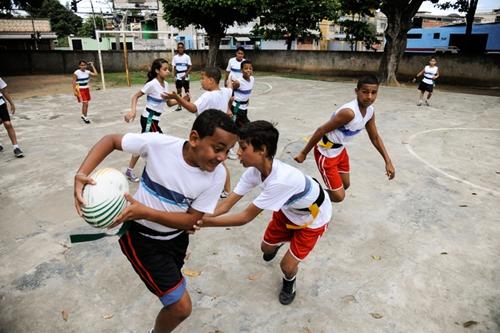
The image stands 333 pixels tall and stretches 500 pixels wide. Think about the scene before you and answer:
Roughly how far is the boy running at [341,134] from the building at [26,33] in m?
39.2

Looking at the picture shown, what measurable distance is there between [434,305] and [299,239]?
1371 mm

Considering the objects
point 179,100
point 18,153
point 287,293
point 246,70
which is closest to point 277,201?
point 287,293

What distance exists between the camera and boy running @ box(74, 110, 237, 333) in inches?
85.3

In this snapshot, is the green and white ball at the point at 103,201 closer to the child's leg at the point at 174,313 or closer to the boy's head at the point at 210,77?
the child's leg at the point at 174,313

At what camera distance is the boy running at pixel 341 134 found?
4098mm

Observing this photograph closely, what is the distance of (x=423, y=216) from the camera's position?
4930mm

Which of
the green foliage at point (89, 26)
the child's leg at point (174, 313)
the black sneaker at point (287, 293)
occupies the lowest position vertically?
the black sneaker at point (287, 293)

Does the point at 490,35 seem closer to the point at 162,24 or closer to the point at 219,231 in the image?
the point at 219,231

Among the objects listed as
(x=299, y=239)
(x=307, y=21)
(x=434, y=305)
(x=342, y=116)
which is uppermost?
(x=307, y=21)

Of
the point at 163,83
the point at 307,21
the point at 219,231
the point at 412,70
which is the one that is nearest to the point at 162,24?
the point at 307,21

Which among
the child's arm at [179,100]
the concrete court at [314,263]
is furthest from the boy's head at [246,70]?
the child's arm at [179,100]

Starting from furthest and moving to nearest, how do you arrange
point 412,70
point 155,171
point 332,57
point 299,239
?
point 332,57 < point 412,70 < point 299,239 < point 155,171

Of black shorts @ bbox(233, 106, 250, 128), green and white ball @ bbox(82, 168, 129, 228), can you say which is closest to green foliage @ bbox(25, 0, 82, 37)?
black shorts @ bbox(233, 106, 250, 128)

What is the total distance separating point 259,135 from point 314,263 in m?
1.85
